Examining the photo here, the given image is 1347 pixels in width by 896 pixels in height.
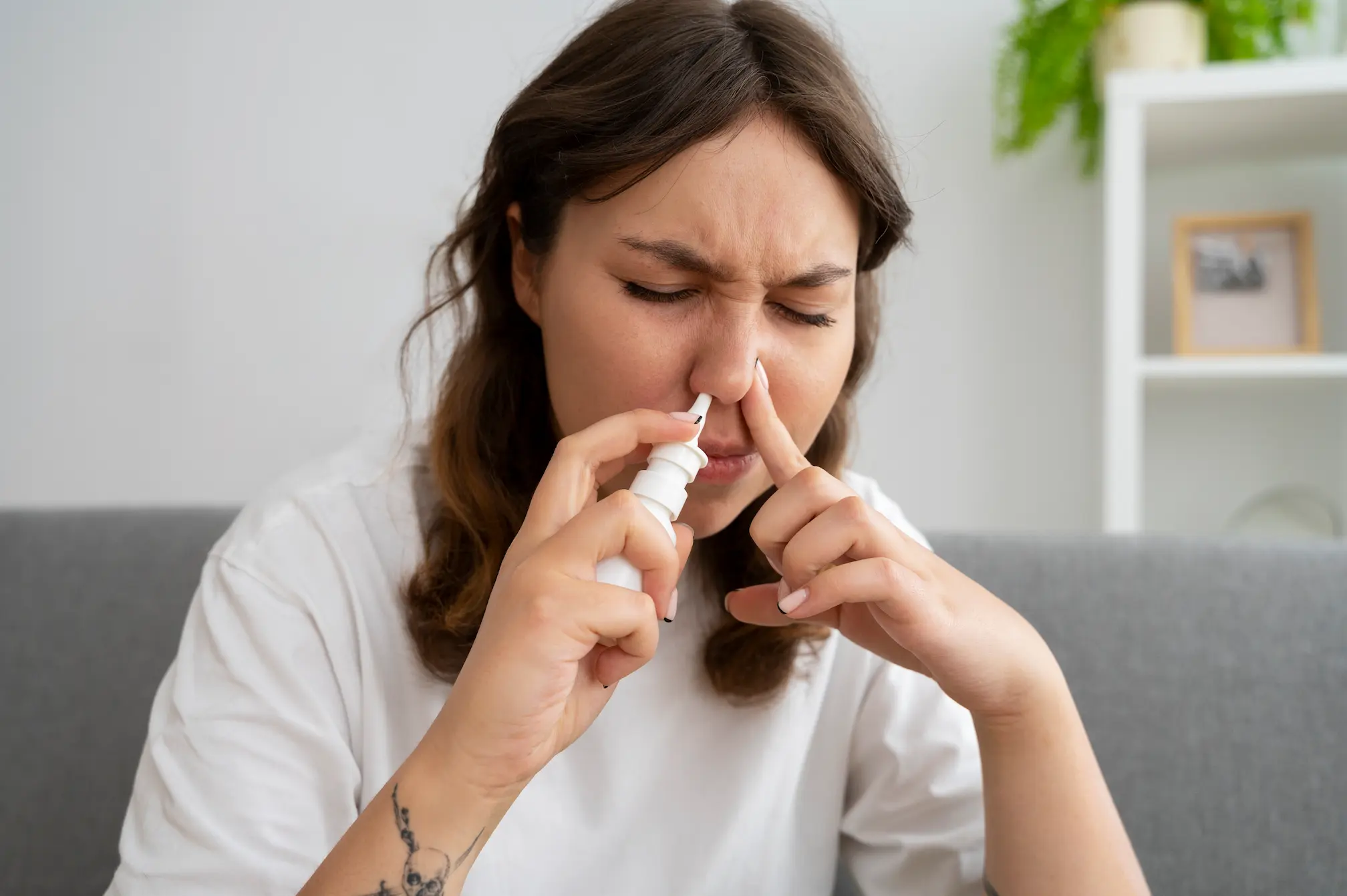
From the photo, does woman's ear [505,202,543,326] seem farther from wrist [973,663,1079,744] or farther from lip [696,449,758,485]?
wrist [973,663,1079,744]

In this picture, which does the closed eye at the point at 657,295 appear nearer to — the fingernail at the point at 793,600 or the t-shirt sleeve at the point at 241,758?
the fingernail at the point at 793,600

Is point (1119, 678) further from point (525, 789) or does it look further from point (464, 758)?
point (464, 758)

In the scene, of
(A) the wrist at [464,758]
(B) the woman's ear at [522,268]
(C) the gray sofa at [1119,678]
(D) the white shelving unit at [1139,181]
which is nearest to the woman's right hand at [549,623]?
(A) the wrist at [464,758]

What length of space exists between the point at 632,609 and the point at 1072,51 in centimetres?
137

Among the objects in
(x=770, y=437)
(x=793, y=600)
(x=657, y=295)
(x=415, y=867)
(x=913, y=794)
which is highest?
(x=657, y=295)

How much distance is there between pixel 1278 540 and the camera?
4.15 feet

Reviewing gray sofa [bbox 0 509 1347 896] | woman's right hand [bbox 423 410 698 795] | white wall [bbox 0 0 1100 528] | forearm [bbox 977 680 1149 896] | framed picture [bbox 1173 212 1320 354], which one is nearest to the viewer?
woman's right hand [bbox 423 410 698 795]

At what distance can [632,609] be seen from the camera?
661 mm

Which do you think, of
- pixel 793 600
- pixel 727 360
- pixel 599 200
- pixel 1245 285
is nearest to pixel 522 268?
pixel 599 200

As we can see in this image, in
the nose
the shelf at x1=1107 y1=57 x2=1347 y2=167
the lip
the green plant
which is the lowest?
the lip

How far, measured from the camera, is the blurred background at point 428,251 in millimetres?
1760

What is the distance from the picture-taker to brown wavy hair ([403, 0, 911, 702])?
2.78ft

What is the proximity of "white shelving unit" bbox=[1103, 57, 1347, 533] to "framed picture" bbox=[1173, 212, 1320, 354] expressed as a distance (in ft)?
0.30

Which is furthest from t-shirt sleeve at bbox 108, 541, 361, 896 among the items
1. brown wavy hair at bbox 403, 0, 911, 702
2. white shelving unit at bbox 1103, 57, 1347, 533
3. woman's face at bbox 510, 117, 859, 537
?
white shelving unit at bbox 1103, 57, 1347, 533
